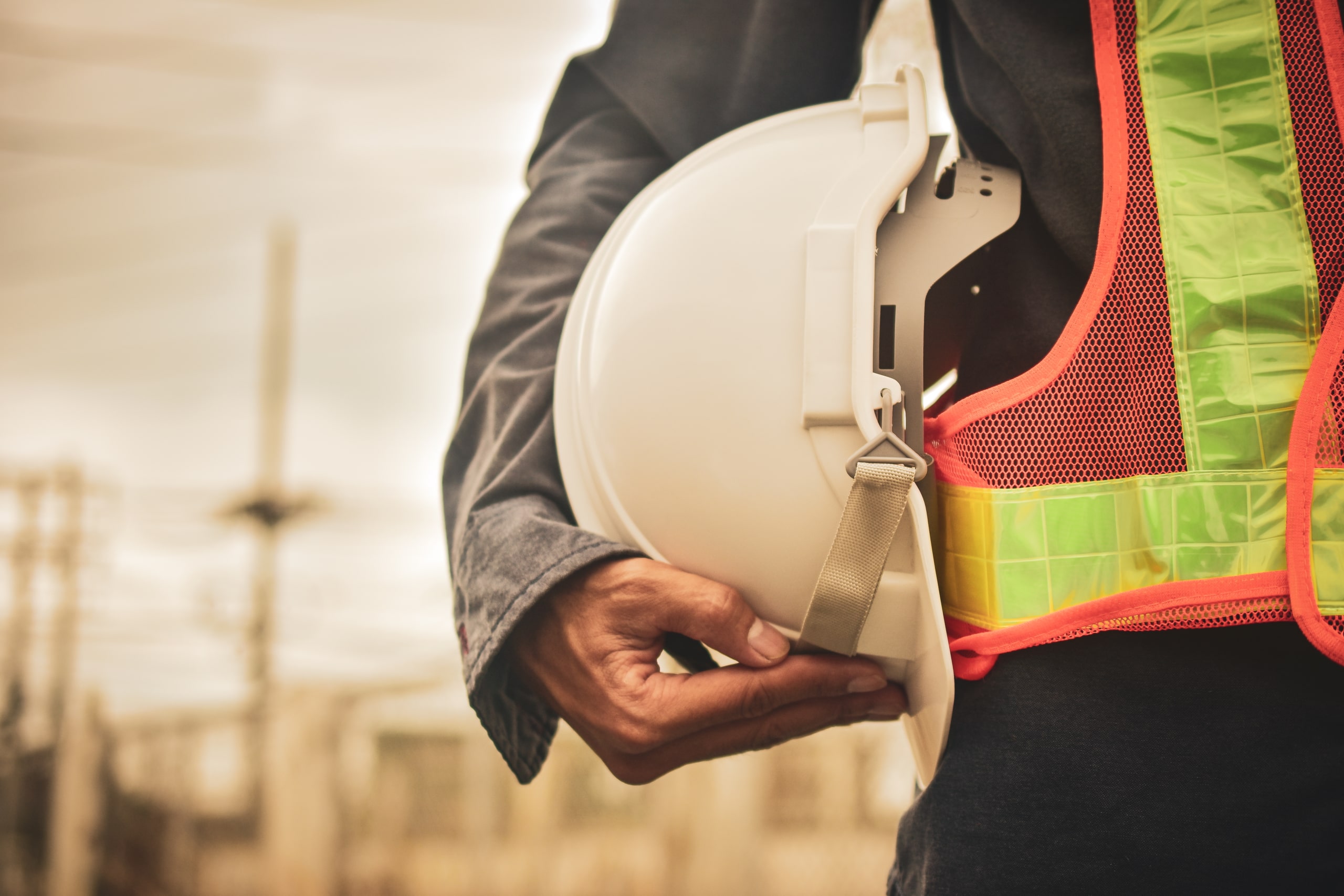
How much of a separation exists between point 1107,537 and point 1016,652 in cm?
9

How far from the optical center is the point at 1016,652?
0.51 meters

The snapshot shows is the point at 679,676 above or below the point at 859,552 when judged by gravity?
below

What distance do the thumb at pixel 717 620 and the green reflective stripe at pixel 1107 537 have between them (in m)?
0.15

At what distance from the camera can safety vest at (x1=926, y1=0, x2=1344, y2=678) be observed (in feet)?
1.49

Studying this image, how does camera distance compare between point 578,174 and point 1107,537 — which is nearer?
point 1107,537

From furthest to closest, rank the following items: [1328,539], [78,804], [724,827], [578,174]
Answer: [78,804] < [724,827] < [578,174] < [1328,539]

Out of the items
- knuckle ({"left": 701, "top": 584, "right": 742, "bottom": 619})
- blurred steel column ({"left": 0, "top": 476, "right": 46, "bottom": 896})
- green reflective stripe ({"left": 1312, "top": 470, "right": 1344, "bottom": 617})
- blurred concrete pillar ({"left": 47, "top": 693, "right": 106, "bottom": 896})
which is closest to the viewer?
green reflective stripe ({"left": 1312, "top": 470, "right": 1344, "bottom": 617})

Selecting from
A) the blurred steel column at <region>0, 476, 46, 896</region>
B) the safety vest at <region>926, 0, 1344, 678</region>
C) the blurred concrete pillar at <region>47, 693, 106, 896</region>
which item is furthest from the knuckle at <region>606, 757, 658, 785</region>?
the blurred steel column at <region>0, 476, 46, 896</region>

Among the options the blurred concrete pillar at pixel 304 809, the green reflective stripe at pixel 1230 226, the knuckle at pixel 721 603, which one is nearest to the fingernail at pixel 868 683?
the knuckle at pixel 721 603

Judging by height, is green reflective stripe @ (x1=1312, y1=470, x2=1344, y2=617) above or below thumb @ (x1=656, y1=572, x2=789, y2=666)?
above

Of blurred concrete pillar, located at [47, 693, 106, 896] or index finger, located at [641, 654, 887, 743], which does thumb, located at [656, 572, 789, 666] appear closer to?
index finger, located at [641, 654, 887, 743]

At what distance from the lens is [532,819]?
3.61 metres

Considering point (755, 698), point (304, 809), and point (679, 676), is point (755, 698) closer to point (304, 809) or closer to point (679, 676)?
point (679, 676)

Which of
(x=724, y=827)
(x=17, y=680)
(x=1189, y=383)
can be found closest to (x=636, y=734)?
(x=1189, y=383)
